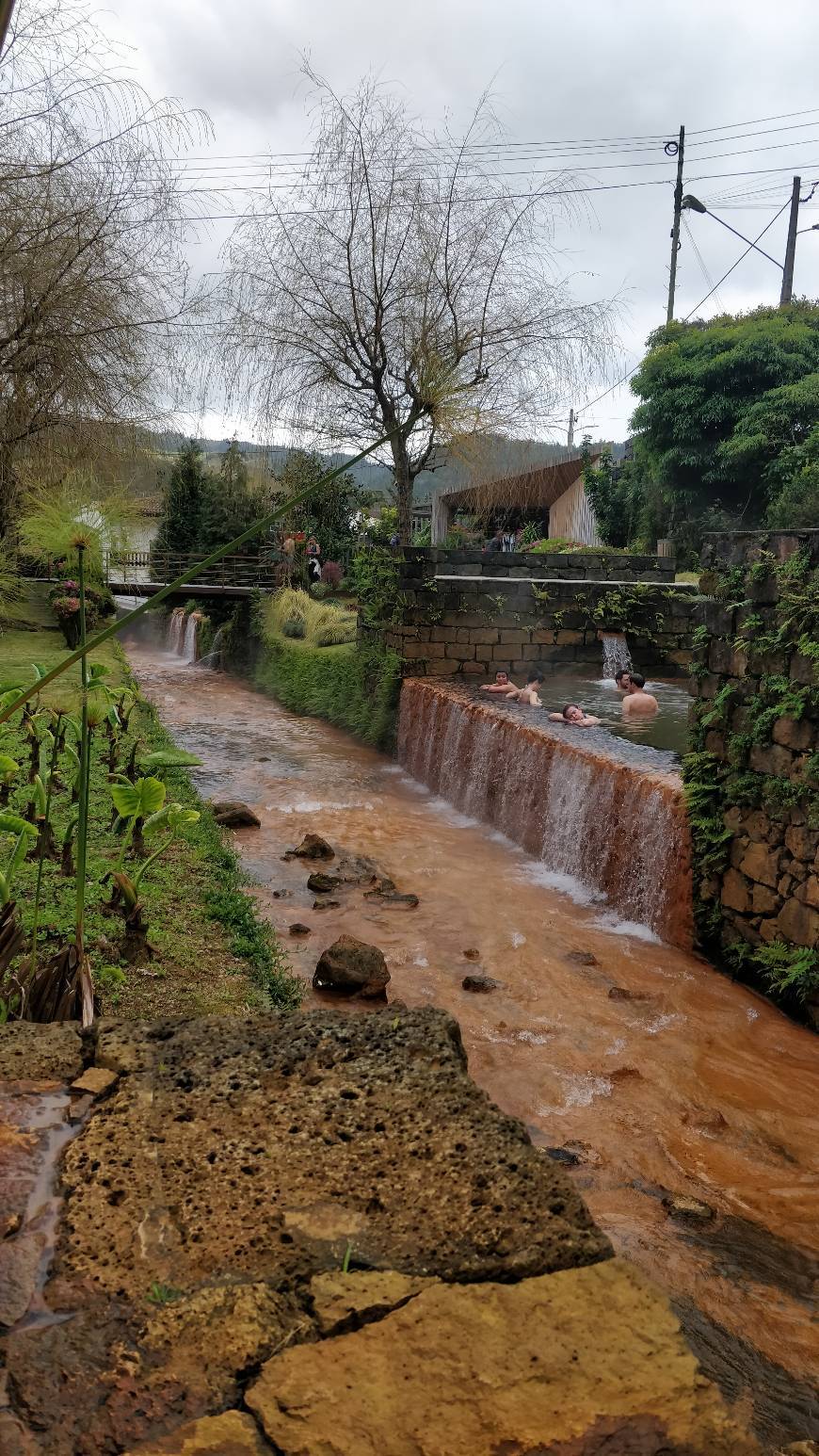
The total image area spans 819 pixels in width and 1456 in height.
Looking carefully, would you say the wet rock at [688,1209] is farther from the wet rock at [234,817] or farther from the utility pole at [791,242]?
the utility pole at [791,242]

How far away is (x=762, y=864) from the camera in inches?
252

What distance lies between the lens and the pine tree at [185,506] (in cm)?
2997

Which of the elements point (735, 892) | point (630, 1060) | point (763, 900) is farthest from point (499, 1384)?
point (735, 892)

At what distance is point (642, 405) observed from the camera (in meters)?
24.4

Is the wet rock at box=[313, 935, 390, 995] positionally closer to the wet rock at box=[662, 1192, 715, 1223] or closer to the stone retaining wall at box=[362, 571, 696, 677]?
the wet rock at box=[662, 1192, 715, 1223]

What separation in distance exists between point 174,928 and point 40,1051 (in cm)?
253

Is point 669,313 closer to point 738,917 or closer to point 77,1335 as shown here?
point 738,917

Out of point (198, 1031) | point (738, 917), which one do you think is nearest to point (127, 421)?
point (738, 917)

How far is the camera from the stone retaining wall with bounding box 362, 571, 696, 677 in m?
14.3

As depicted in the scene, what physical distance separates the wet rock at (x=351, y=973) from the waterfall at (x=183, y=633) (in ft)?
65.4

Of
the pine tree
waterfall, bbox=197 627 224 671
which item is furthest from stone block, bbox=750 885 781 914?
the pine tree

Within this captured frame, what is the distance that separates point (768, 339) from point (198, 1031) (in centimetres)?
2364

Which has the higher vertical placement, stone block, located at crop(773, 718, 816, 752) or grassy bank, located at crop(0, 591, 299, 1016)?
stone block, located at crop(773, 718, 816, 752)

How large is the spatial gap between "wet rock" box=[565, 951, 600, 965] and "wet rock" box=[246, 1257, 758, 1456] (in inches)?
202
